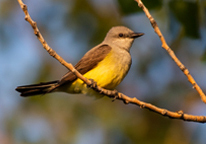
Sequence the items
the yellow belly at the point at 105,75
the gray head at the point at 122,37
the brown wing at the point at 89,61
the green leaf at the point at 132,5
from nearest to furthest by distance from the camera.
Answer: the green leaf at the point at 132,5 < the yellow belly at the point at 105,75 < the brown wing at the point at 89,61 < the gray head at the point at 122,37

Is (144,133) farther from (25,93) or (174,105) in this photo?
(25,93)

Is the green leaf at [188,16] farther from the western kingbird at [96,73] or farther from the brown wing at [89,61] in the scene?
the brown wing at [89,61]

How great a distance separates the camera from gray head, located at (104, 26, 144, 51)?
5203 millimetres

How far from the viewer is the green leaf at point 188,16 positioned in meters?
2.67

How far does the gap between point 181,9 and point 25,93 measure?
8.43 feet

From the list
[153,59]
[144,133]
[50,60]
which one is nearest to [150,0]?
[144,133]

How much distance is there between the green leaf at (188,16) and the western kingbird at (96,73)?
1.79 metres

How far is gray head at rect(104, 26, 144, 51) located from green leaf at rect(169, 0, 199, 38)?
7.84 ft

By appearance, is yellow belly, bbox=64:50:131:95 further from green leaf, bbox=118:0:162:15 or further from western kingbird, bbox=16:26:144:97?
green leaf, bbox=118:0:162:15

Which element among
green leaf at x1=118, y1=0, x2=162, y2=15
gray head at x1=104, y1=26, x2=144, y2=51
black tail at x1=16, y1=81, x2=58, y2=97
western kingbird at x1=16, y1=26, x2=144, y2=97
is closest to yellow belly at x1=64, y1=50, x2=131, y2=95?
western kingbird at x1=16, y1=26, x2=144, y2=97

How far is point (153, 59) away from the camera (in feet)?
23.9

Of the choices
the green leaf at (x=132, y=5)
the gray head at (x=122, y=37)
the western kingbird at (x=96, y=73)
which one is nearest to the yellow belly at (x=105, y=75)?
the western kingbird at (x=96, y=73)

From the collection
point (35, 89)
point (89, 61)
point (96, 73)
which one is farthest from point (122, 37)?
point (35, 89)

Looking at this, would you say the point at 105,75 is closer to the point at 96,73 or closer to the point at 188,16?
the point at 96,73
